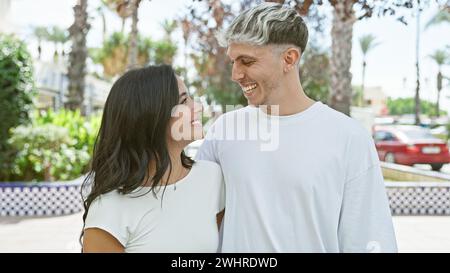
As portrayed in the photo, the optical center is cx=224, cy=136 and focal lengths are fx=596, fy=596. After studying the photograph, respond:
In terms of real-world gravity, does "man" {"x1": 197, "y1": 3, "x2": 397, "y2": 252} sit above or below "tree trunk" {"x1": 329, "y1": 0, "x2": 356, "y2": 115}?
below

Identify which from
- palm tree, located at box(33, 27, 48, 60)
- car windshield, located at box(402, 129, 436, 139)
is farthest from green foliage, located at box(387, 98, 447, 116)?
car windshield, located at box(402, 129, 436, 139)

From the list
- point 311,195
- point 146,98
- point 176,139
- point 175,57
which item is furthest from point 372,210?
point 175,57

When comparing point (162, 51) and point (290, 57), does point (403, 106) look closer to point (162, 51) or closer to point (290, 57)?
point (162, 51)

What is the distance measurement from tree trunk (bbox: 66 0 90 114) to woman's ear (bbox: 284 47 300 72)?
12.7m

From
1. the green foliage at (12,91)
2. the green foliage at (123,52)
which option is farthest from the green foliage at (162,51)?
the green foliage at (12,91)

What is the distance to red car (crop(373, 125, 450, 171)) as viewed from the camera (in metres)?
15.5

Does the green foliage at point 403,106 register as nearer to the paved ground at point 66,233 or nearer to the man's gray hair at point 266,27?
the paved ground at point 66,233

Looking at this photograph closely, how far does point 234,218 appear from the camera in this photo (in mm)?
2123

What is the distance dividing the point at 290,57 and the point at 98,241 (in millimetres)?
956

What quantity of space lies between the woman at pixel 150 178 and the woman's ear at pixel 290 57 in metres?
0.38

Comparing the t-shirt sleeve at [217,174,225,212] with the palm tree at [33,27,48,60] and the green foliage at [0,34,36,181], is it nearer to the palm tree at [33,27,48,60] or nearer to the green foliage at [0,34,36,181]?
the green foliage at [0,34,36,181]

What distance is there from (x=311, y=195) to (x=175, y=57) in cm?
4250

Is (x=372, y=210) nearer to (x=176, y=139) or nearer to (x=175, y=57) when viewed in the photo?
(x=176, y=139)

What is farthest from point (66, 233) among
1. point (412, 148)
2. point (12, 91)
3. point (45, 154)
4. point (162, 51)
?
point (162, 51)
